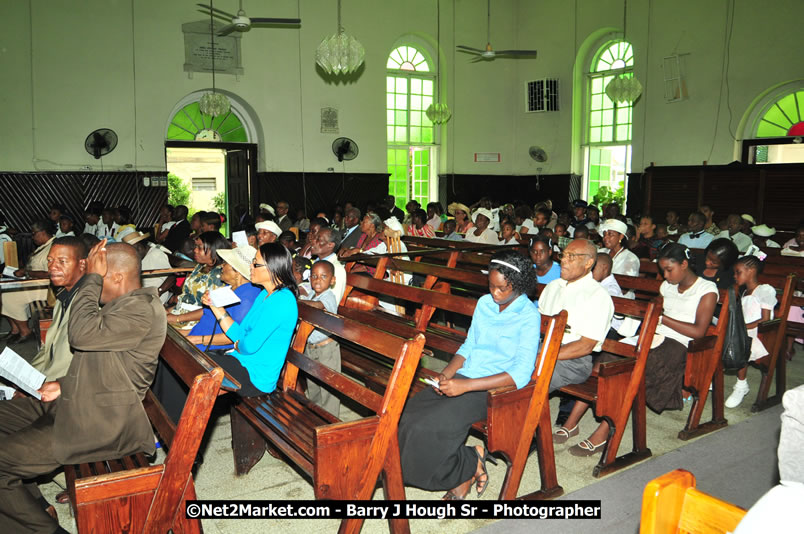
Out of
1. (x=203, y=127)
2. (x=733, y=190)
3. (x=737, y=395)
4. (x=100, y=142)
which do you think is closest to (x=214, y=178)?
(x=203, y=127)

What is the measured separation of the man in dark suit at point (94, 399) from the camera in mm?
2521

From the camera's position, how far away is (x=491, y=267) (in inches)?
129

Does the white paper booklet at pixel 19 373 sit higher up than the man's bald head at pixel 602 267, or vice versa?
the man's bald head at pixel 602 267

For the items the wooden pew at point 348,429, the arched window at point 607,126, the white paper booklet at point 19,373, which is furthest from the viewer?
Answer: the arched window at point 607,126

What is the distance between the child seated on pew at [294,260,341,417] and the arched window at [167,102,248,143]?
10.4 meters

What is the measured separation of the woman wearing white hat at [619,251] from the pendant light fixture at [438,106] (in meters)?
9.01

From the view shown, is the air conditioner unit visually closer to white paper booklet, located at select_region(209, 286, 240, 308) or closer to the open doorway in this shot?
the open doorway

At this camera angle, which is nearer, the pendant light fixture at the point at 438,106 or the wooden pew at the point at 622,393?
the wooden pew at the point at 622,393

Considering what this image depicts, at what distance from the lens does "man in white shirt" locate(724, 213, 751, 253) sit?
8.23 meters

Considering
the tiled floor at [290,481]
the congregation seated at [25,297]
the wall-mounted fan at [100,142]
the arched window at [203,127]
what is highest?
the arched window at [203,127]

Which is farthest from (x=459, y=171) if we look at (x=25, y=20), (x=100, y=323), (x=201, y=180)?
(x=100, y=323)

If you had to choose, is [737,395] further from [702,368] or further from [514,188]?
[514,188]

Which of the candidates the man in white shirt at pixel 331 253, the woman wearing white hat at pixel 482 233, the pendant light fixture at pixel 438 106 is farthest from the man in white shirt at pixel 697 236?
the pendant light fixture at pixel 438 106

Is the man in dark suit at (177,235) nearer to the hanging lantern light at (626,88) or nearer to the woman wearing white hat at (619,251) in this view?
the woman wearing white hat at (619,251)
